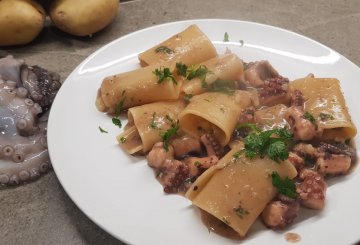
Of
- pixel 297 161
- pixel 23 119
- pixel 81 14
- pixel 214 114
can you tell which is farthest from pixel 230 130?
pixel 81 14

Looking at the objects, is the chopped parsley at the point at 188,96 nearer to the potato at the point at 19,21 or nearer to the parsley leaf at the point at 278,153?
the parsley leaf at the point at 278,153

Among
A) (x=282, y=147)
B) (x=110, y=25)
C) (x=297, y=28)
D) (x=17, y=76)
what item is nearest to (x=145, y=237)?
(x=282, y=147)

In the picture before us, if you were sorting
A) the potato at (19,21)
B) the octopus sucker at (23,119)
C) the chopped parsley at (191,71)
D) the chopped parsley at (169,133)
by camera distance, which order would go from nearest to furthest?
the chopped parsley at (169,133) < the octopus sucker at (23,119) < the chopped parsley at (191,71) < the potato at (19,21)

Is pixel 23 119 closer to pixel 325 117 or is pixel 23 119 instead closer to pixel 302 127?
pixel 302 127

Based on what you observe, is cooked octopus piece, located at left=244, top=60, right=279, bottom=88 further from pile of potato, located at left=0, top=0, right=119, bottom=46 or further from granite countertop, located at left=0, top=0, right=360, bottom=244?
pile of potato, located at left=0, top=0, right=119, bottom=46

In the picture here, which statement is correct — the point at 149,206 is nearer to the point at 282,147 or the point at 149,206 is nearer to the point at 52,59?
the point at 282,147

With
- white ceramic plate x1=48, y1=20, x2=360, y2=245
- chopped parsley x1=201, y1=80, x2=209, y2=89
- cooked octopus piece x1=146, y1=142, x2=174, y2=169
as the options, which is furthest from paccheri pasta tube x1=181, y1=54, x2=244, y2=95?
cooked octopus piece x1=146, y1=142, x2=174, y2=169

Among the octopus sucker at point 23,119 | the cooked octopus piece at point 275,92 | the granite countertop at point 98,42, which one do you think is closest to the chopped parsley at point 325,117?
the cooked octopus piece at point 275,92
